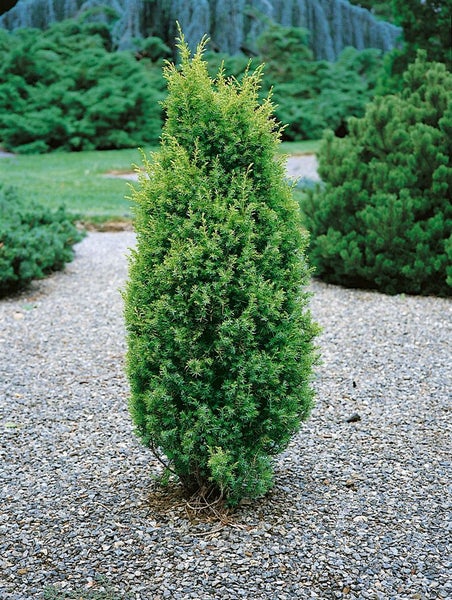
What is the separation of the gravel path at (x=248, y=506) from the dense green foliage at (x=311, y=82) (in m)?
16.3

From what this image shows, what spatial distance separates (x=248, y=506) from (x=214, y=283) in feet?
3.44

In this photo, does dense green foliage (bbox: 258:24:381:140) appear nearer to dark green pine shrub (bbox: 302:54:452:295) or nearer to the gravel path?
dark green pine shrub (bbox: 302:54:452:295)

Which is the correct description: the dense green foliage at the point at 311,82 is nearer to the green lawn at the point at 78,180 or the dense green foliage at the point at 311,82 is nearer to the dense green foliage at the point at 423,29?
the green lawn at the point at 78,180

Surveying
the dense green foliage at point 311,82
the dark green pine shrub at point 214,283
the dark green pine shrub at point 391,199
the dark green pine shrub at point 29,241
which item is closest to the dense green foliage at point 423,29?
the dark green pine shrub at point 391,199

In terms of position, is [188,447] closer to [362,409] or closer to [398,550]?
[398,550]

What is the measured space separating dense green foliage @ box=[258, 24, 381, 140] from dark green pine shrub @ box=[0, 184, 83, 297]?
43.1 ft

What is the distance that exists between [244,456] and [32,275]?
456 centimetres

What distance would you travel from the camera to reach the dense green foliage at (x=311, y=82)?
70.2 ft

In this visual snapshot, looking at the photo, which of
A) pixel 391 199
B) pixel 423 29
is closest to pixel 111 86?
pixel 423 29

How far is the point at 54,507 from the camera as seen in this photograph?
11.1ft

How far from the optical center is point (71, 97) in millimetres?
19125

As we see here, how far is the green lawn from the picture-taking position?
11750 millimetres

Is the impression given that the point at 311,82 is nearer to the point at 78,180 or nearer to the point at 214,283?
the point at 78,180

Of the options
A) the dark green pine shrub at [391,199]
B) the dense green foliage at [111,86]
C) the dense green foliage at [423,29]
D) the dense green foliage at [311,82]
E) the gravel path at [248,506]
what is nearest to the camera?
the gravel path at [248,506]
